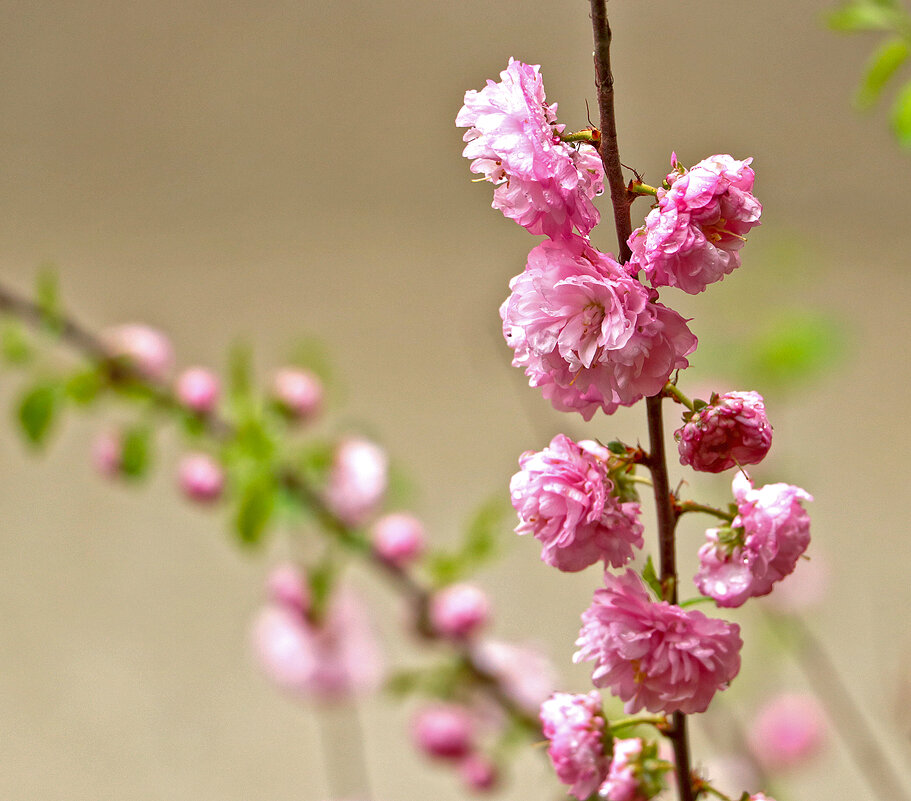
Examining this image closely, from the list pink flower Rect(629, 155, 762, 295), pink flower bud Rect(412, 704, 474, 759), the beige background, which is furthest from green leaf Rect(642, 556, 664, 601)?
the beige background

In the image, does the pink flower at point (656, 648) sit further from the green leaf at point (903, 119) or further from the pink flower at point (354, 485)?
the pink flower at point (354, 485)

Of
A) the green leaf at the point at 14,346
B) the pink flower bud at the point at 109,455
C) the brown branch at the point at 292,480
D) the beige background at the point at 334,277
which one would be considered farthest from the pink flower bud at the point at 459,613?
the beige background at the point at 334,277

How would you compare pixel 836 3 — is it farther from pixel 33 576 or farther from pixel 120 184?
pixel 33 576

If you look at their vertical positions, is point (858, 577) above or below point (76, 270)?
below

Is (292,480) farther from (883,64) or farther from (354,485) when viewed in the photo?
(883,64)

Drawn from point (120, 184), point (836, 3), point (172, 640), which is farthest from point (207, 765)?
point (836, 3)
